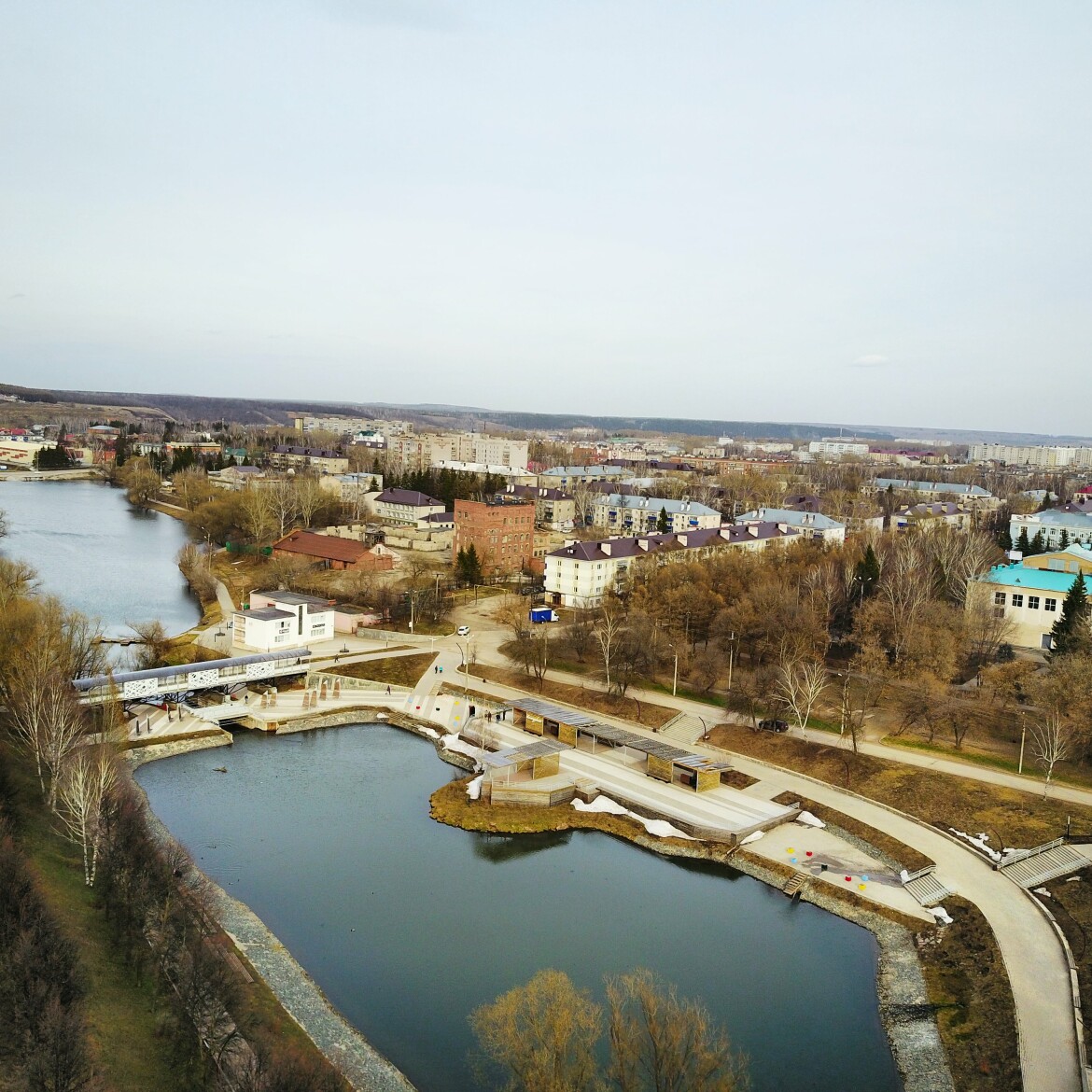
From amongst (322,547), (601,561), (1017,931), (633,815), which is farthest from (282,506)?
(1017,931)

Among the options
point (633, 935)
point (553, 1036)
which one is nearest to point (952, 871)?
point (633, 935)

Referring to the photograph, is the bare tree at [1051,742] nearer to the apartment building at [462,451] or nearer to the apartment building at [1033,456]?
the apartment building at [462,451]

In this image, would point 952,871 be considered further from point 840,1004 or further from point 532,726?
point 532,726

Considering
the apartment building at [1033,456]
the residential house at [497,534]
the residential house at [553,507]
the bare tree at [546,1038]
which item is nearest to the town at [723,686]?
the residential house at [497,534]

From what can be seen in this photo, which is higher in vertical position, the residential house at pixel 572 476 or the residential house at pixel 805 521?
the residential house at pixel 572 476

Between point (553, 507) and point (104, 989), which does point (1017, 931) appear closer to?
point (104, 989)

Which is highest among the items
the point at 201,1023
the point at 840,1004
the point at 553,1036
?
the point at 553,1036
